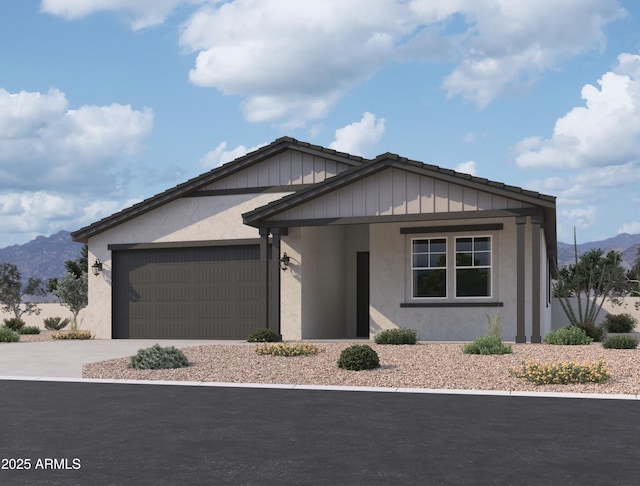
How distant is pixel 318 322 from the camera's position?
24.2 meters

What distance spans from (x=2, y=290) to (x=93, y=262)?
18.7 metres

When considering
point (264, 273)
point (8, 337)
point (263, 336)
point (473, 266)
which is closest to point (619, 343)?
point (473, 266)

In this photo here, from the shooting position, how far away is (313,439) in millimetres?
8320

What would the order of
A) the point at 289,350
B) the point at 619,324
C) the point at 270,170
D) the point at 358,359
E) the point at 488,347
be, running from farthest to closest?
the point at 619,324 → the point at 270,170 → the point at 289,350 → the point at 488,347 → the point at 358,359

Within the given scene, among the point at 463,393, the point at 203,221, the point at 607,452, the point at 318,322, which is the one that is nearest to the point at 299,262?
the point at 318,322

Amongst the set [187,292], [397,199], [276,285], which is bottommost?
[187,292]

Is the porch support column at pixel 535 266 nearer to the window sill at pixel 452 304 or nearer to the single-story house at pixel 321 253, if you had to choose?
the single-story house at pixel 321 253

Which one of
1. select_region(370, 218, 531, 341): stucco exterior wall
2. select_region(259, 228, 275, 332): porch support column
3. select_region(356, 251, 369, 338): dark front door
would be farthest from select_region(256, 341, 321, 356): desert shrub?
select_region(356, 251, 369, 338): dark front door

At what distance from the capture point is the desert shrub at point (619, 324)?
3338cm

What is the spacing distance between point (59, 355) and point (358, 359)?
317 inches

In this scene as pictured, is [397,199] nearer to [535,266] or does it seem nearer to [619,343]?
[535,266]

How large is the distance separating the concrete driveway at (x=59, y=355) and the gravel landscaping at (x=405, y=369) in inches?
30.5

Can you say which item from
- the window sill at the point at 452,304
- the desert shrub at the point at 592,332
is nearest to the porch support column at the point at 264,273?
the window sill at the point at 452,304

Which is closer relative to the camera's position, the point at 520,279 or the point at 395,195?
the point at 520,279
